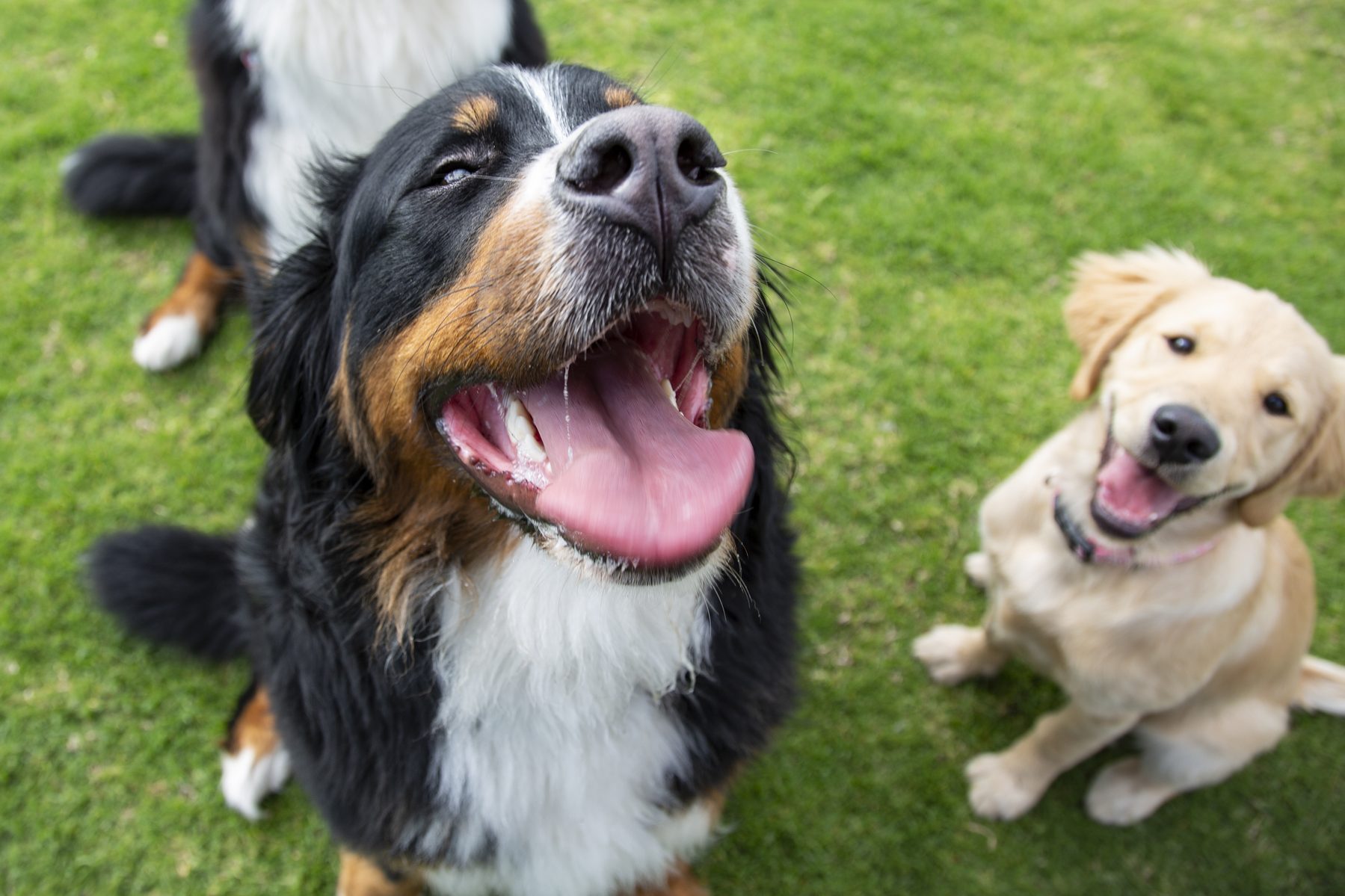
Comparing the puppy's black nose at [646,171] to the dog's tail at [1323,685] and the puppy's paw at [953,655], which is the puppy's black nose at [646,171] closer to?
the puppy's paw at [953,655]

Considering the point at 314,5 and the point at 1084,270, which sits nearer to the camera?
the point at 314,5

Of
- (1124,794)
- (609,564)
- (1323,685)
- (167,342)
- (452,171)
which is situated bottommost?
(1124,794)

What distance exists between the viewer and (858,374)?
3.97 metres

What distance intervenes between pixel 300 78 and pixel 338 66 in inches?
5.0

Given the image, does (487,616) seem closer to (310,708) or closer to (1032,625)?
(310,708)

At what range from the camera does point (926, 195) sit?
4.46 meters

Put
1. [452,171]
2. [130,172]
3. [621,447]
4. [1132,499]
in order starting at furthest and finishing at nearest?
1. [130,172]
2. [1132,499]
3. [452,171]
4. [621,447]

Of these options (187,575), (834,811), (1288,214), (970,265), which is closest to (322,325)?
(187,575)

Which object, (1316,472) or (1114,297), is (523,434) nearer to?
(1114,297)

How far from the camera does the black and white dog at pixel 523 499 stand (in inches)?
59.9

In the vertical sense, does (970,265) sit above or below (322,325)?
below

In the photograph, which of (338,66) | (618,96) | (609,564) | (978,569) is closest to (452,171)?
(618,96)

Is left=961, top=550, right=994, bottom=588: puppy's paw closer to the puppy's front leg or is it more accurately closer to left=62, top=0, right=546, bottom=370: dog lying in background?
the puppy's front leg

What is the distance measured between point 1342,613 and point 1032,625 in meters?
1.92
